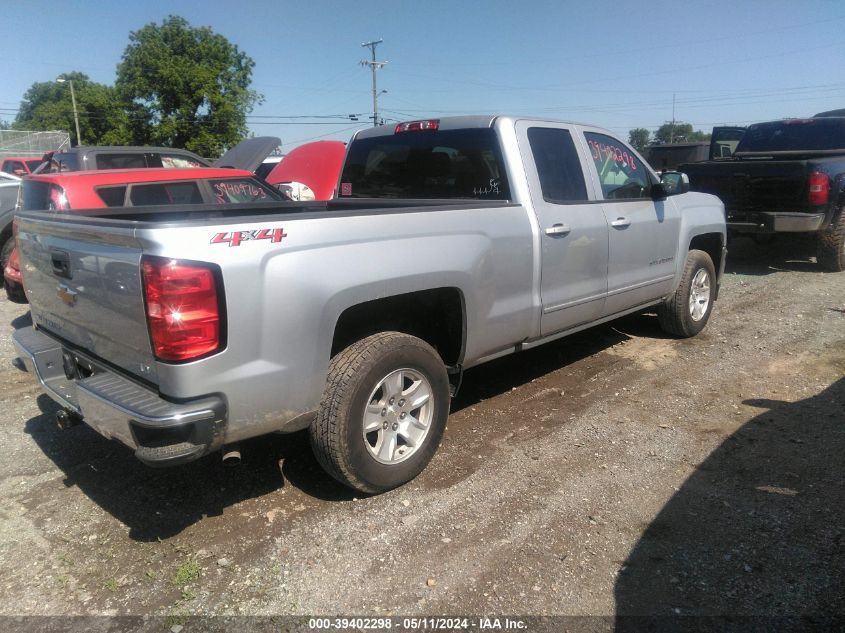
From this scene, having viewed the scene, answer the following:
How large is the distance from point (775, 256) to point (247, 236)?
10475mm

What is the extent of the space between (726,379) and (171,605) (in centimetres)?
424

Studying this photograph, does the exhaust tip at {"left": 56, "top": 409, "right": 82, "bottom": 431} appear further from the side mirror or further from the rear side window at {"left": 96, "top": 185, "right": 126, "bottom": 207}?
the side mirror

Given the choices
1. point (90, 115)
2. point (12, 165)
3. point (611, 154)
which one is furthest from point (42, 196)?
point (90, 115)

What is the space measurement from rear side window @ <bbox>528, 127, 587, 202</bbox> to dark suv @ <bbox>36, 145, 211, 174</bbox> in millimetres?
7678

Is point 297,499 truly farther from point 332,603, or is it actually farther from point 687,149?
point 687,149

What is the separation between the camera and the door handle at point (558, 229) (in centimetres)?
415

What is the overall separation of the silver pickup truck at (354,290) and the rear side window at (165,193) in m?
2.75

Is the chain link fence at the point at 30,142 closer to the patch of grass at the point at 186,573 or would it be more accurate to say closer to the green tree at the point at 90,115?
the green tree at the point at 90,115

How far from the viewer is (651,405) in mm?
4637

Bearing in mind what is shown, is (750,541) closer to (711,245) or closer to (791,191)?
(711,245)

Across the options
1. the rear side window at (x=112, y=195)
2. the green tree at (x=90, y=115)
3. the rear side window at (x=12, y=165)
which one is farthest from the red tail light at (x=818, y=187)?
the green tree at (x=90, y=115)

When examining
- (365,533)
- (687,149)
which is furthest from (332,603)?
(687,149)

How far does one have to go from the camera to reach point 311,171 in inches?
419

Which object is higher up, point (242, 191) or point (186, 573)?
point (242, 191)
